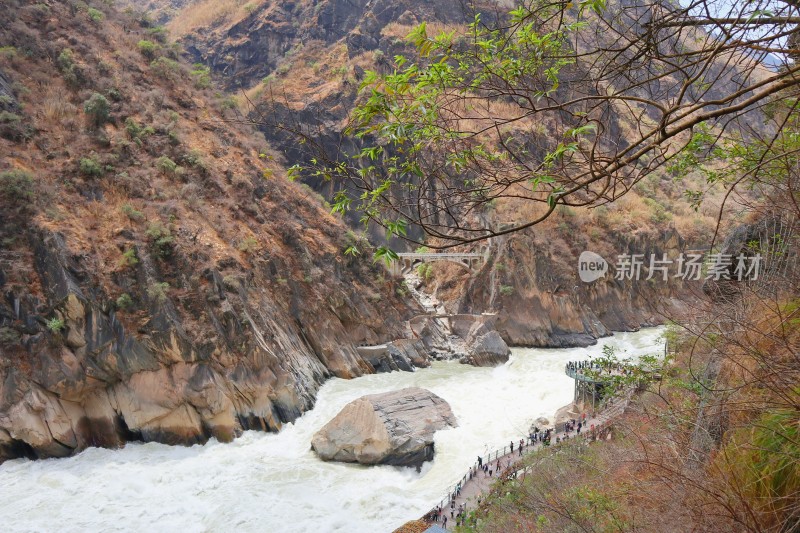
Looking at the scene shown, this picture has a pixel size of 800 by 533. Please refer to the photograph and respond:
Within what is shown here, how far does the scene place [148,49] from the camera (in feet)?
94.9

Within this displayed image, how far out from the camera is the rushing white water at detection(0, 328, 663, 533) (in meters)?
12.2

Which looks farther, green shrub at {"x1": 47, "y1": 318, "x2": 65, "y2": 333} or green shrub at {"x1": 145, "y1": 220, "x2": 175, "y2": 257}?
green shrub at {"x1": 145, "y1": 220, "x2": 175, "y2": 257}

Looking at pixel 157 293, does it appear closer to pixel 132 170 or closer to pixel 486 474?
pixel 132 170

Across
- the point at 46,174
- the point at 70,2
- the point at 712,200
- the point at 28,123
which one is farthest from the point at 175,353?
the point at 712,200

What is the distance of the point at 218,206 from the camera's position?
925 inches

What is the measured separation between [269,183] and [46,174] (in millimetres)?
11021

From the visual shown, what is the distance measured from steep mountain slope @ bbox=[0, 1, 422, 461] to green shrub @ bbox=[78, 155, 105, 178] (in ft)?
0.19

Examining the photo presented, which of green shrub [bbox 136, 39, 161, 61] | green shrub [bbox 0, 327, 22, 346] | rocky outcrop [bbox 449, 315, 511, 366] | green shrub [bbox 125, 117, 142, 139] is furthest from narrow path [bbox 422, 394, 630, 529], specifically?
green shrub [bbox 136, 39, 161, 61]

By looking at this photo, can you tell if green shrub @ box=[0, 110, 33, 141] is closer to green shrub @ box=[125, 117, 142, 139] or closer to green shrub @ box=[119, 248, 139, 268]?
green shrub @ box=[125, 117, 142, 139]

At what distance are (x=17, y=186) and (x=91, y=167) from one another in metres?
3.41

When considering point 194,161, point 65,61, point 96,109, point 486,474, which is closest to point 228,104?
point 194,161

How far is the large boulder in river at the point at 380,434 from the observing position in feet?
48.3

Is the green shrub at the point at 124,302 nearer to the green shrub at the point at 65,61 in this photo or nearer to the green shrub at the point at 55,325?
the green shrub at the point at 55,325

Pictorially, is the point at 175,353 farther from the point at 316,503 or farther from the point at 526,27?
the point at 526,27
